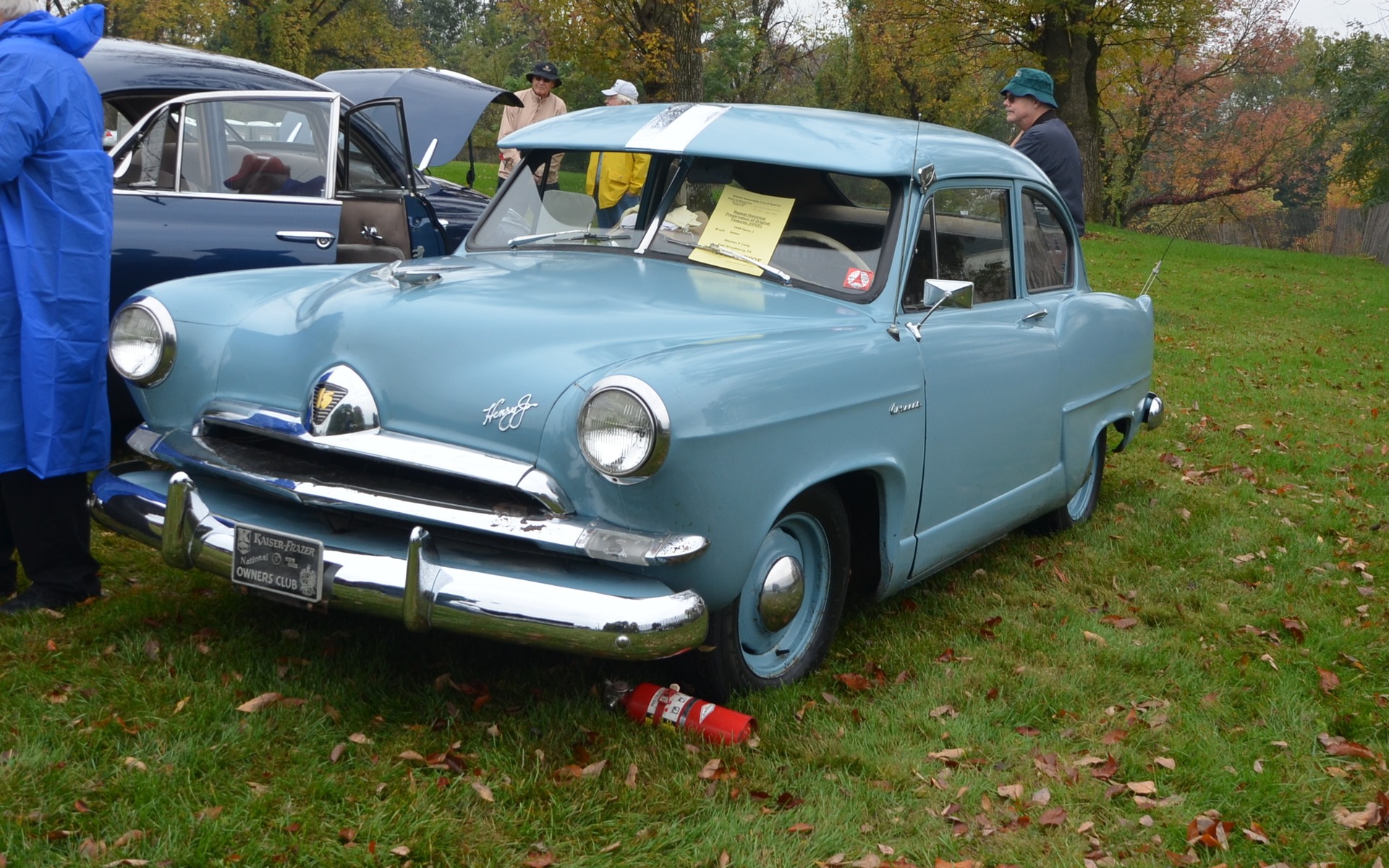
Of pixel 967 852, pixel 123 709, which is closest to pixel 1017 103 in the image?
pixel 967 852

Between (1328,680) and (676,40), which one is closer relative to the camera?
(1328,680)

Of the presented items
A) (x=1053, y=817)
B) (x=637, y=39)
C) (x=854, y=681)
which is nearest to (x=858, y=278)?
(x=854, y=681)

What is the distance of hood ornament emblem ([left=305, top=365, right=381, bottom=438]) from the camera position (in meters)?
3.32

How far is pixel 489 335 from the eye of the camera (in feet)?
11.2

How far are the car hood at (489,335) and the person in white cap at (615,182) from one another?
55 cm

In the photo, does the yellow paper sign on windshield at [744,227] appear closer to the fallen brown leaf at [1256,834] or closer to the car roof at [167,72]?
the fallen brown leaf at [1256,834]

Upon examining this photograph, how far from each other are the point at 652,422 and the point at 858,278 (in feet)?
4.56

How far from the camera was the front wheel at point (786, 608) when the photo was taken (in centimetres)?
354

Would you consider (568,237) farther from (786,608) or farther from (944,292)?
(786,608)

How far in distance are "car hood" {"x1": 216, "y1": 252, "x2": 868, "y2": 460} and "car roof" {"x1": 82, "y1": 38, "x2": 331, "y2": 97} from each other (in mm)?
2868

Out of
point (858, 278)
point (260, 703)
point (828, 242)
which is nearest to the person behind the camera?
point (260, 703)

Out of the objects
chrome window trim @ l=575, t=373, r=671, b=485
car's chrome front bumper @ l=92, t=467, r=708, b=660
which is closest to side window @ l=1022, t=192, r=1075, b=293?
chrome window trim @ l=575, t=373, r=671, b=485

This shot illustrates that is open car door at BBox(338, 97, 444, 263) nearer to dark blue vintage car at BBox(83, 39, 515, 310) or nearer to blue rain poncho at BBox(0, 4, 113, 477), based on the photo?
dark blue vintage car at BBox(83, 39, 515, 310)

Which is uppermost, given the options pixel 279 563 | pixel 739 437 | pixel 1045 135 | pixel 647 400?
pixel 1045 135
